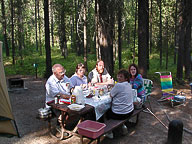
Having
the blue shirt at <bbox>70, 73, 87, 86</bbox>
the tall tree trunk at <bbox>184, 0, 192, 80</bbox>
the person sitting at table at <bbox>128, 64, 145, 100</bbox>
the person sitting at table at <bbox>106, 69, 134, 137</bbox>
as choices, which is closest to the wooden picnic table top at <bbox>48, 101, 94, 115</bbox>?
the person sitting at table at <bbox>106, 69, 134, 137</bbox>

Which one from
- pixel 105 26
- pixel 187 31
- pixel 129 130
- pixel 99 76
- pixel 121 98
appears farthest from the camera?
pixel 187 31

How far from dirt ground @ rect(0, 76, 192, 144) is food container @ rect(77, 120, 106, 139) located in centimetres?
67

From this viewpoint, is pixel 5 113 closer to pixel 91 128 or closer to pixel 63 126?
pixel 63 126

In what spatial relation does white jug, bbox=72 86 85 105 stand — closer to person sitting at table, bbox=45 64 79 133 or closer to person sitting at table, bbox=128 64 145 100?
person sitting at table, bbox=45 64 79 133

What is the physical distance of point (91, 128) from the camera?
3.11 m

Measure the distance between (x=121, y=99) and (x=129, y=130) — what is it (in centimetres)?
99

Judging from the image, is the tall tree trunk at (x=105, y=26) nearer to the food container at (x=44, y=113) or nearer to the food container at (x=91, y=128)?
the food container at (x=44, y=113)

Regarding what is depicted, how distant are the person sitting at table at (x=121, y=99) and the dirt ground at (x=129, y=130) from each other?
1.67 ft

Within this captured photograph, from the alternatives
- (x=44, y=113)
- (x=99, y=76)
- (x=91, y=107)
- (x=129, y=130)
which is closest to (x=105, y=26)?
(x=99, y=76)

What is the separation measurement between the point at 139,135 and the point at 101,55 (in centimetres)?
324

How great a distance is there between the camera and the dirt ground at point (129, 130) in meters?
3.72

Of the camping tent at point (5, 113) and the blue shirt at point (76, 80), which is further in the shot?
the blue shirt at point (76, 80)

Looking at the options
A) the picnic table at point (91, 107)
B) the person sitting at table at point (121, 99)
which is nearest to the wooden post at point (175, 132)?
the person sitting at table at point (121, 99)

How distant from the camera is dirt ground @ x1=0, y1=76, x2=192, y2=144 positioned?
3721mm
